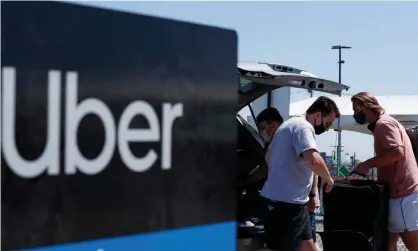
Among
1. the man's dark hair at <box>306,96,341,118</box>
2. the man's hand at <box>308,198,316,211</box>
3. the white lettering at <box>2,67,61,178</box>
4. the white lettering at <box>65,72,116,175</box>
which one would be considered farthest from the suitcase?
the white lettering at <box>2,67,61,178</box>

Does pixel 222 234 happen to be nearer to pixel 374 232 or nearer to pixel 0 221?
pixel 0 221

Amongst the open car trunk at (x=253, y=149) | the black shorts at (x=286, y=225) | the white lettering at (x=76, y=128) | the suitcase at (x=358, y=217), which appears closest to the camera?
the white lettering at (x=76, y=128)

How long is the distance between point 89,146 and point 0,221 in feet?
1.17

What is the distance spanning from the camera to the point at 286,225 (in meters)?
4.74

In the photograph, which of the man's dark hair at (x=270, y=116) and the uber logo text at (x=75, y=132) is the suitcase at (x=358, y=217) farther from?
the uber logo text at (x=75, y=132)

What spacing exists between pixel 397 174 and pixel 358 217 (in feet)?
1.54

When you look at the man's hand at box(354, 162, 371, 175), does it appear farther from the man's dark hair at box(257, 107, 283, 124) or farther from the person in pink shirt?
the man's dark hair at box(257, 107, 283, 124)

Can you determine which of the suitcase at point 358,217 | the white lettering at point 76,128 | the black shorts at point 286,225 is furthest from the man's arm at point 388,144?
the white lettering at point 76,128

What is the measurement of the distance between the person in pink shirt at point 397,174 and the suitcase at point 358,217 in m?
0.07

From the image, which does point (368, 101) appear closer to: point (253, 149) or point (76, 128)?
point (253, 149)

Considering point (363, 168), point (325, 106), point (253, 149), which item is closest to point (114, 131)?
point (325, 106)

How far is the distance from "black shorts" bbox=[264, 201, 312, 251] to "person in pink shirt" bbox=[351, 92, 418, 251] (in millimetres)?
829

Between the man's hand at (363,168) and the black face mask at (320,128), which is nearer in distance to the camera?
the black face mask at (320,128)

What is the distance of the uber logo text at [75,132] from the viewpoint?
1921 mm
